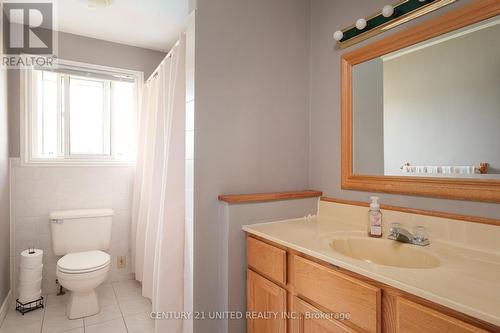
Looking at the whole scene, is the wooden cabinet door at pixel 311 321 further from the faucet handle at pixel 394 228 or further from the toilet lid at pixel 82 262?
the toilet lid at pixel 82 262

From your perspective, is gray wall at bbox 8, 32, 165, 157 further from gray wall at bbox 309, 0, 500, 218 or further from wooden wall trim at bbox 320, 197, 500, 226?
wooden wall trim at bbox 320, 197, 500, 226

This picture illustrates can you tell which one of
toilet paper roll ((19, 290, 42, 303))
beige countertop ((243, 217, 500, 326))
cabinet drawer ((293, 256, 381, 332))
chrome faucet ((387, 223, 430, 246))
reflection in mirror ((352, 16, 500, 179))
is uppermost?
reflection in mirror ((352, 16, 500, 179))

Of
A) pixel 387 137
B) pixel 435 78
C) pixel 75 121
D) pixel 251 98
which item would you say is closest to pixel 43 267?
pixel 75 121

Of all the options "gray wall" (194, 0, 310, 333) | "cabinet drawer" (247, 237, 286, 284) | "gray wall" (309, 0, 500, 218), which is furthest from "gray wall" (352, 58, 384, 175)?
"cabinet drawer" (247, 237, 286, 284)

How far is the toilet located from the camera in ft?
6.87

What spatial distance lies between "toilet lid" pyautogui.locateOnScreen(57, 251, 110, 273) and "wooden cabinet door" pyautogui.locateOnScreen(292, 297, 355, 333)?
167 centimetres

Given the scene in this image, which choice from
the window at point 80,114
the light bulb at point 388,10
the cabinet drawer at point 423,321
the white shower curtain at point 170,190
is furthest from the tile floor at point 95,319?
the light bulb at point 388,10

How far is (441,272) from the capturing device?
0.90 metres

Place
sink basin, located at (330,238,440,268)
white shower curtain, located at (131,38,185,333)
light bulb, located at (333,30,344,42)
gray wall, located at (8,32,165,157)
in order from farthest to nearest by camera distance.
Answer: gray wall, located at (8,32,165,157) < white shower curtain, located at (131,38,185,333) < light bulb, located at (333,30,344,42) < sink basin, located at (330,238,440,268)

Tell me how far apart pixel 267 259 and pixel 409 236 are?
0.64m

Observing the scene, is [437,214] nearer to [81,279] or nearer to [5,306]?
[81,279]

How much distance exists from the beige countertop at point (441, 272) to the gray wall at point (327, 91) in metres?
0.40

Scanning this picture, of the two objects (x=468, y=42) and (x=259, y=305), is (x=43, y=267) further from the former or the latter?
(x=468, y=42)

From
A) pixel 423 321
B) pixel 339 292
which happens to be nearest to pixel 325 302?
pixel 339 292
